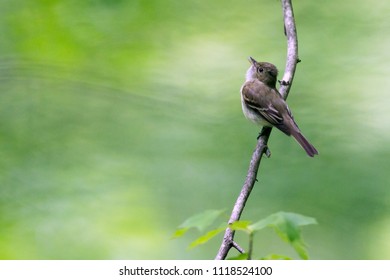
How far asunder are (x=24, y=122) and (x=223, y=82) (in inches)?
59.4

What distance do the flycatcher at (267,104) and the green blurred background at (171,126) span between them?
549 millimetres

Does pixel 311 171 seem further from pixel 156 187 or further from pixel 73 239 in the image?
pixel 73 239

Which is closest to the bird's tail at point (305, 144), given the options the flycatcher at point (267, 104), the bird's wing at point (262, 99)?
the flycatcher at point (267, 104)

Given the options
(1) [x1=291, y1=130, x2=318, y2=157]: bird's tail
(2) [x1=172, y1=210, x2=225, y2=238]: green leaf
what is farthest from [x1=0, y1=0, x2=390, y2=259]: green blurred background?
(2) [x1=172, y1=210, x2=225, y2=238]: green leaf

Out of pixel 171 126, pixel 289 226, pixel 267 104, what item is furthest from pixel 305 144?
pixel 289 226

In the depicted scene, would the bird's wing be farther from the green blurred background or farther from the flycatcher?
the green blurred background

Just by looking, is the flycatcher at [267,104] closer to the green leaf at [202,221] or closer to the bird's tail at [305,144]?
the bird's tail at [305,144]

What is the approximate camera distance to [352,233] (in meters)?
3.86

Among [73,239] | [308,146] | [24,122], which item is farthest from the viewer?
[24,122]

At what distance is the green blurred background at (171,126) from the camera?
12.8ft

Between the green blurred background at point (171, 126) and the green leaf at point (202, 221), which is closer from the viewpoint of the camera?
the green leaf at point (202, 221)

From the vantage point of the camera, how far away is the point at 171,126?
4719 mm

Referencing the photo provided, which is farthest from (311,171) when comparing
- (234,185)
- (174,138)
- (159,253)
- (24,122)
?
(24,122)

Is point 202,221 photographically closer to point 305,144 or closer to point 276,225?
point 276,225
